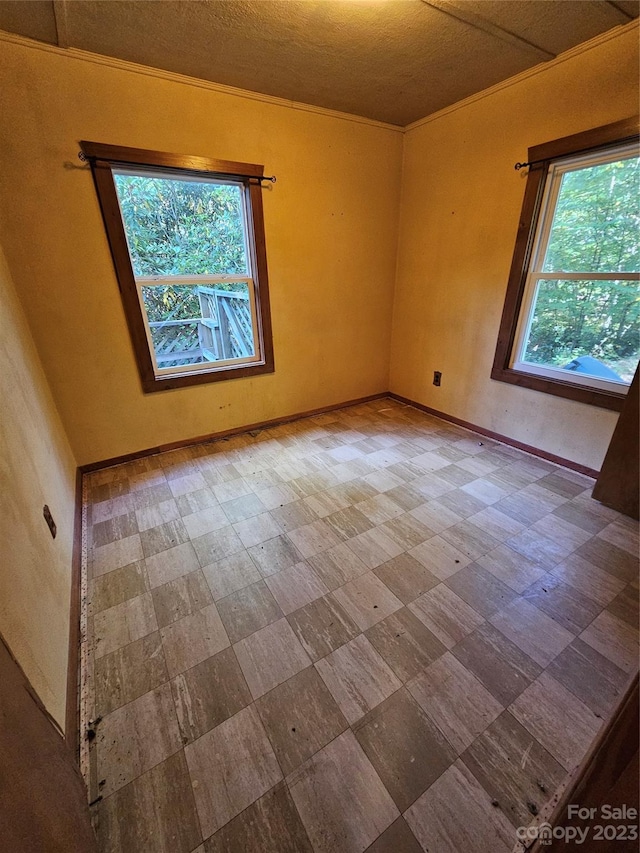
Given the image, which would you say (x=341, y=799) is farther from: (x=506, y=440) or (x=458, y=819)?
(x=506, y=440)

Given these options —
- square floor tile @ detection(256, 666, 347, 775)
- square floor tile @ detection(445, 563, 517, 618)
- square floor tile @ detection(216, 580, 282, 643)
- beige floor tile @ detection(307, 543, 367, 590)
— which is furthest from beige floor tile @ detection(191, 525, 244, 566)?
square floor tile @ detection(445, 563, 517, 618)

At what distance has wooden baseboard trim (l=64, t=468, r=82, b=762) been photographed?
1055 millimetres

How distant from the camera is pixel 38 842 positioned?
0.65 meters

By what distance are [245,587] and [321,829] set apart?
0.84 meters

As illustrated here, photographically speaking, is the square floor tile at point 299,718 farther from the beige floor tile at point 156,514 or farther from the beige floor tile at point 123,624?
the beige floor tile at point 156,514

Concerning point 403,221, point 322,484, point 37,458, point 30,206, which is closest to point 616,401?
point 322,484

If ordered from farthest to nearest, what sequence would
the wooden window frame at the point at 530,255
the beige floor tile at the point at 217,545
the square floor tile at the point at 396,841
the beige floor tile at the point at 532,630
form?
the wooden window frame at the point at 530,255, the beige floor tile at the point at 217,545, the beige floor tile at the point at 532,630, the square floor tile at the point at 396,841

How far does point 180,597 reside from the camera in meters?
1.55

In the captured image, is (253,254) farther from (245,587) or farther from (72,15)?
(245,587)

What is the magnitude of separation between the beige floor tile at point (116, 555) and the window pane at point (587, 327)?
2.95 meters

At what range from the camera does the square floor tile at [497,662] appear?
1.20 metres

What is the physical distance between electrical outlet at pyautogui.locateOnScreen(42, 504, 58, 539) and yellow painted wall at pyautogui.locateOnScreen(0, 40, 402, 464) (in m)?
1.10

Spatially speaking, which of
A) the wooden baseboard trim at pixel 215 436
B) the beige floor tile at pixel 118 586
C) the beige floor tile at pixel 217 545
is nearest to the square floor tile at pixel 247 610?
the beige floor tile at pixel 217 545

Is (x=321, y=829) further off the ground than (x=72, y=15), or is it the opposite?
(x=72, y=15)
